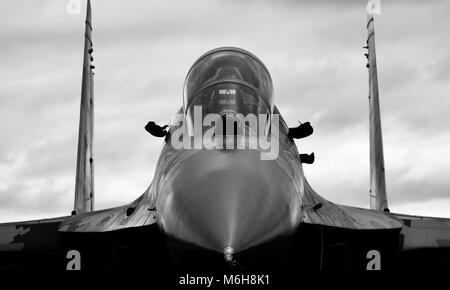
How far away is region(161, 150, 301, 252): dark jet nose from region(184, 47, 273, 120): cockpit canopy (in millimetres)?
1618

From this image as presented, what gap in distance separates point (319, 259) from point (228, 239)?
7.18ft

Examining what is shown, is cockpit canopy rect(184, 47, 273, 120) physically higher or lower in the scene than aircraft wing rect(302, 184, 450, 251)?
higher

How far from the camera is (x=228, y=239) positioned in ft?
21.1

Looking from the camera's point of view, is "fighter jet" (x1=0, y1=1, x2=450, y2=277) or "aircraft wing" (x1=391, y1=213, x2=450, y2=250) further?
"aircraft wing" (x1=391, y1=213, x2=450, y2=250)

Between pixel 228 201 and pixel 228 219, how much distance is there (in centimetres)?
22

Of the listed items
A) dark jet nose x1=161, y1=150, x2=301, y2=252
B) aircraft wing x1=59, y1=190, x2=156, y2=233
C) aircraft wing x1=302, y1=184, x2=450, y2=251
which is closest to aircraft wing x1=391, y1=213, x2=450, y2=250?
aircraft wing x1=302, y1=184, x2=450, y2=251

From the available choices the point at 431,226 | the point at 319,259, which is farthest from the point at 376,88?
the point at 319,259

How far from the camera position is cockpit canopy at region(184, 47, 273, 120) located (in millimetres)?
9438

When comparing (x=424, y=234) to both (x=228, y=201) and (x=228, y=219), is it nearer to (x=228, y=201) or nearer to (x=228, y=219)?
(x=228, y=201)

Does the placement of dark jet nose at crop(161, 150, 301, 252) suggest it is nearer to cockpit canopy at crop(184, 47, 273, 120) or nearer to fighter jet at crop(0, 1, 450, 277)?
fighter jet at crop(0, 1, 450, 277)

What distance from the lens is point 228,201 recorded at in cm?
678

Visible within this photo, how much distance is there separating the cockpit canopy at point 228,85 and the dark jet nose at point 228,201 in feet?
5.31

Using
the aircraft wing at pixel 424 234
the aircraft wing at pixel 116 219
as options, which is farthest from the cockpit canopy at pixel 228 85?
the aircraft wing at pixel 424 234
